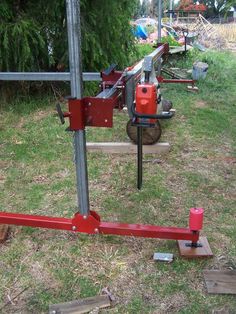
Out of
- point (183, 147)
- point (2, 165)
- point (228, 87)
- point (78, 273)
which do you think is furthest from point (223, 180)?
point (228, 87)

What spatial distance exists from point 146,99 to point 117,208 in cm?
107

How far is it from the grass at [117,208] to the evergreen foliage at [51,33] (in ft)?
2.80

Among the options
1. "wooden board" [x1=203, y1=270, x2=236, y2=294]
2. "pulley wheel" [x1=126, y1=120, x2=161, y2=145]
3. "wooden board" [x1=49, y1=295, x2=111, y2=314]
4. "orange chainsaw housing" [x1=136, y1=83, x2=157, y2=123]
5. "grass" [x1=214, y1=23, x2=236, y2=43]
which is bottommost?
"grass" [x1=214, y1=23, x2=236, y2=43]

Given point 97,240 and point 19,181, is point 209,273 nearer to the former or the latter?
point 97,240

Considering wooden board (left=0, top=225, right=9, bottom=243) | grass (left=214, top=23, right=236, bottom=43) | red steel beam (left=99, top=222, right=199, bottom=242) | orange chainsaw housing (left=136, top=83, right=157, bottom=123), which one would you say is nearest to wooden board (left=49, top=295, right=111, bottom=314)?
red steel beam (left=99, top=222, right=199, bottom=242)

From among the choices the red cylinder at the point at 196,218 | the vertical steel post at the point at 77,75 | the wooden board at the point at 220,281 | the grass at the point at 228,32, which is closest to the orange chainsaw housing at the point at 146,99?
the vertical steel post at the point at 77,75

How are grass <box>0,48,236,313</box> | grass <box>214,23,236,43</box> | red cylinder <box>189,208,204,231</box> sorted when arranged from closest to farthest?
grass <box>0,48,236,313</box> < red cylinder <box>189,208,204,231</box> < grass <box>214,23,236,43</box>

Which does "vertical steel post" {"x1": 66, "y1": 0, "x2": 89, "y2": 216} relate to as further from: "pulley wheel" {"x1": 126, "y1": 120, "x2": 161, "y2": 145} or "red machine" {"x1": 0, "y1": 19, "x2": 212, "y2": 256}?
"pulley wheel" {"x1": 126, "y1": 120, "x2": 161, "y2": 145}

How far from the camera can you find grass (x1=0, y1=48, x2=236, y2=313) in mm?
2193

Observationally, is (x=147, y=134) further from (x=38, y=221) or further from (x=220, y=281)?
(x=220, y=281)

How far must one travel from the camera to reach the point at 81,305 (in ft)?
6.79

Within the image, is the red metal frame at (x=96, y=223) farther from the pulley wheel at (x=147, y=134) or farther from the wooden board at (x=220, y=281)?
the pulley wheel at (x=147, y=134)

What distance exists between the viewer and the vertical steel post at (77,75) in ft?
6.46

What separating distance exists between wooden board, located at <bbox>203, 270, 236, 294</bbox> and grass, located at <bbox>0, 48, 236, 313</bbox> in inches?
1.5
